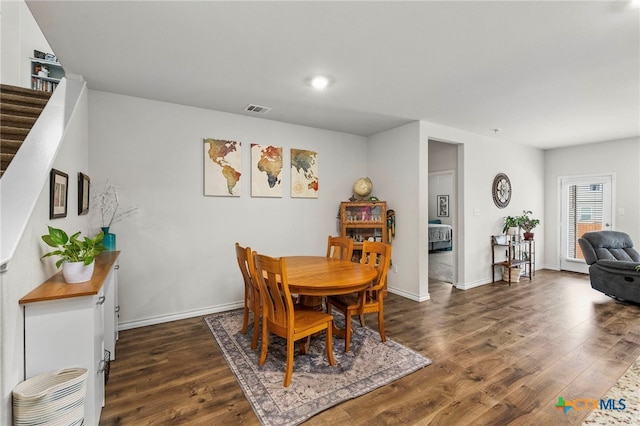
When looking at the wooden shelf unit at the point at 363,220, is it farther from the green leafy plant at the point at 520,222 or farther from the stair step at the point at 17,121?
the stair step at the point at 17,121

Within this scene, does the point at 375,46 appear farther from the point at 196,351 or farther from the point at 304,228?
the point at 196,351

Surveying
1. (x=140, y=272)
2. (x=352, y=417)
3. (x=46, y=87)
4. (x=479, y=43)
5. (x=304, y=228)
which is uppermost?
(x=46, y=87)

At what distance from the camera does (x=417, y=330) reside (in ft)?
10.2

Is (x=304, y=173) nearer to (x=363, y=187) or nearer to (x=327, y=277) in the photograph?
(x=363, y=187)

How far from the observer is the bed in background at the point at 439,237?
24.7ft

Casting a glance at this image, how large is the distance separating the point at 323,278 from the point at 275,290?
463mm

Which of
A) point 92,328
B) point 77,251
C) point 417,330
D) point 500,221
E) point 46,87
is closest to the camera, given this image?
point 92,328

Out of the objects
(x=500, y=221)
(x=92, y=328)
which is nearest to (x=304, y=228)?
(x=92, y=328)

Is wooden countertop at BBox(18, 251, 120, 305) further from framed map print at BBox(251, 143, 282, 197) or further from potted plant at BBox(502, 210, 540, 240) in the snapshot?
potted plant at BBox(502, 210, 540, 240)

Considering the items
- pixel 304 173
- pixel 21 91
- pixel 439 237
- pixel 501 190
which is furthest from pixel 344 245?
pixel 439 237

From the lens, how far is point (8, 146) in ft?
6.83


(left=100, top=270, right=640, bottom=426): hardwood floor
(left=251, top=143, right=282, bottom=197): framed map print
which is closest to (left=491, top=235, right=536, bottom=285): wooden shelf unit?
(left=100, top=270, right=640, bottom=426): hardwood floor

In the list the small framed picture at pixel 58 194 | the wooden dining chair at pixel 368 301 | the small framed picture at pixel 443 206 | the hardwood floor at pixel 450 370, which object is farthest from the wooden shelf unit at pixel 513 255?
the small framed picture at pixel 58 194

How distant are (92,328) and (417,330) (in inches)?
112
